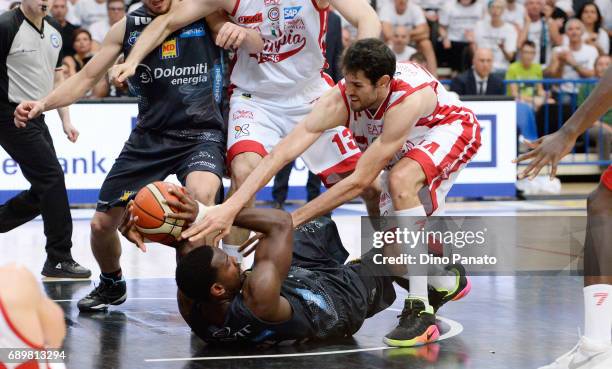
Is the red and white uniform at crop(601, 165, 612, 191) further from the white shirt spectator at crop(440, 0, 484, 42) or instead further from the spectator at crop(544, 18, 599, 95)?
the white shirt spectator at crop(440, 0, 484, 42)

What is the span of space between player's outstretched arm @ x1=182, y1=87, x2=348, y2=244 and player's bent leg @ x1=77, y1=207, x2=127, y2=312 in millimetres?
1126

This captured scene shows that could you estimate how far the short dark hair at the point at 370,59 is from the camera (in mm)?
6035

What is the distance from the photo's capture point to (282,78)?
7.38 metres

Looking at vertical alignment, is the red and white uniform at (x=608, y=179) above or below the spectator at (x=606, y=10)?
above

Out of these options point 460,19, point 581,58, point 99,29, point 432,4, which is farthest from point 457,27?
point 99,29

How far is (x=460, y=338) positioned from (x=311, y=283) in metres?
0.93

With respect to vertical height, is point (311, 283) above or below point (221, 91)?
below

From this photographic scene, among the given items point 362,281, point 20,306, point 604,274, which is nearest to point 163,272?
point 362,281

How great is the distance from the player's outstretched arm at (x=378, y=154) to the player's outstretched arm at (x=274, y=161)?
299 millimetres

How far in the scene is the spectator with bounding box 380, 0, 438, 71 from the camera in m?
14.9

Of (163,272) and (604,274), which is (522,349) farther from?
(163,272)

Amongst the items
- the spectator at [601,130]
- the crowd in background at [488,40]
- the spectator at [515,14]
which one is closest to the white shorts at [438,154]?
the crowd in background at [488,40]

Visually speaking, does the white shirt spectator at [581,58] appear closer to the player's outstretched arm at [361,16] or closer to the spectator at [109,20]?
the spectator at [109,20]

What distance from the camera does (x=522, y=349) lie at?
19.5 feet
